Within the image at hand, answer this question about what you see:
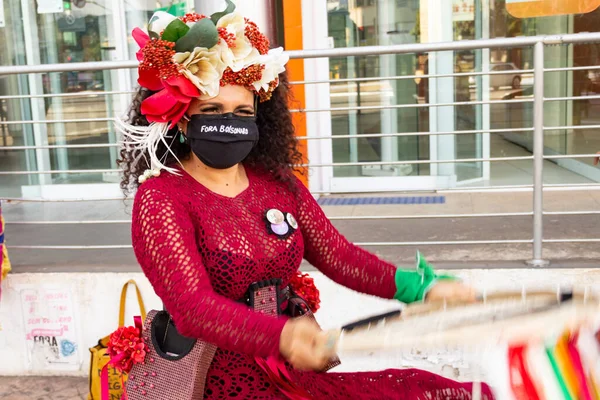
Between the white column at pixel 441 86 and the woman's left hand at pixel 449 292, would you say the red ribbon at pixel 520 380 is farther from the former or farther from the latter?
the white column at pixel 441 86

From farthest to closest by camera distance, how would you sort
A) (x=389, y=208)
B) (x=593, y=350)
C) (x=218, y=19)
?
(x=389, y=208) → (x=218, y=19) → (x=593, y=350)

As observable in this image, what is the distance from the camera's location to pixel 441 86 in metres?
7.53

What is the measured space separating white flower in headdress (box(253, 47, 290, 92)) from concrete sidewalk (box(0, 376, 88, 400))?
2.54 metres

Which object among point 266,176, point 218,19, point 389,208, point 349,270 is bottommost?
point 389,208

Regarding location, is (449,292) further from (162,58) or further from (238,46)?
(162,58)

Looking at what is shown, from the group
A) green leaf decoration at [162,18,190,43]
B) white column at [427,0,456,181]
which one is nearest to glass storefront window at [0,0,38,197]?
white column at [427,0,456,181]

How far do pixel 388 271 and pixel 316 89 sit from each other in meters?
4.99

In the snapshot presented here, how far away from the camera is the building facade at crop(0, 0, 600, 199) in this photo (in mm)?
7336

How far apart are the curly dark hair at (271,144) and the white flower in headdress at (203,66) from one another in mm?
305

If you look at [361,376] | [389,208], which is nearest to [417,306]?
[361,376]

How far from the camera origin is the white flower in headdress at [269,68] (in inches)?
92.4

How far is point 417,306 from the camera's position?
193 cm

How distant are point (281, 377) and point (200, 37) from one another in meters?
0.98

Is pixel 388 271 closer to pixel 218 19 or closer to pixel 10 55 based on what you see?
pixel 218 19
